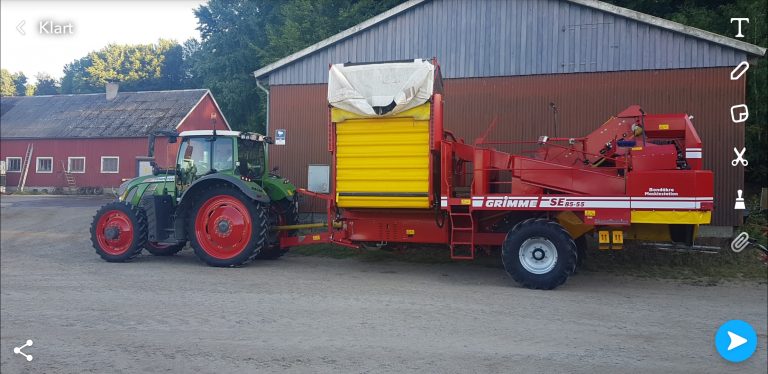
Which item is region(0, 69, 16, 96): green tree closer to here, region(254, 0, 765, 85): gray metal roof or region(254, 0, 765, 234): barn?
region(254, 0, 765, 234): barn

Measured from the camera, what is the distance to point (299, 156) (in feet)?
45.6

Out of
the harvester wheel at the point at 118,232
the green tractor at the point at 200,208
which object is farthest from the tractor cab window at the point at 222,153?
the harvester wheel at the point at 118,232

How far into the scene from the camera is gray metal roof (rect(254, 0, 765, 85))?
11.6 meters

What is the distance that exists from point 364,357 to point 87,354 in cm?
235

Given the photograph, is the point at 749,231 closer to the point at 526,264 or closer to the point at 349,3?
the point at 526,264

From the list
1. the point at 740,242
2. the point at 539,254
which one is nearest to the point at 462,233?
the point at 539,254

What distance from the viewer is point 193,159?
402 inches

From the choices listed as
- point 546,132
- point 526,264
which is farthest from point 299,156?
point 526,264

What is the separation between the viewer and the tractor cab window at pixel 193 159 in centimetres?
1013

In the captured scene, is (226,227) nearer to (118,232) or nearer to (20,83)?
(118,232)

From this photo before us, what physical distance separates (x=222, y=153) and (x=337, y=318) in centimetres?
530

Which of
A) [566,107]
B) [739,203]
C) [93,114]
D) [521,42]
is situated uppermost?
[521,42]

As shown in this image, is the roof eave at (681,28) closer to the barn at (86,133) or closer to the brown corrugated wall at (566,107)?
the brown corrugated wall at (566,107)

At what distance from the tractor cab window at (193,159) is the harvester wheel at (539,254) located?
18.9 feet
